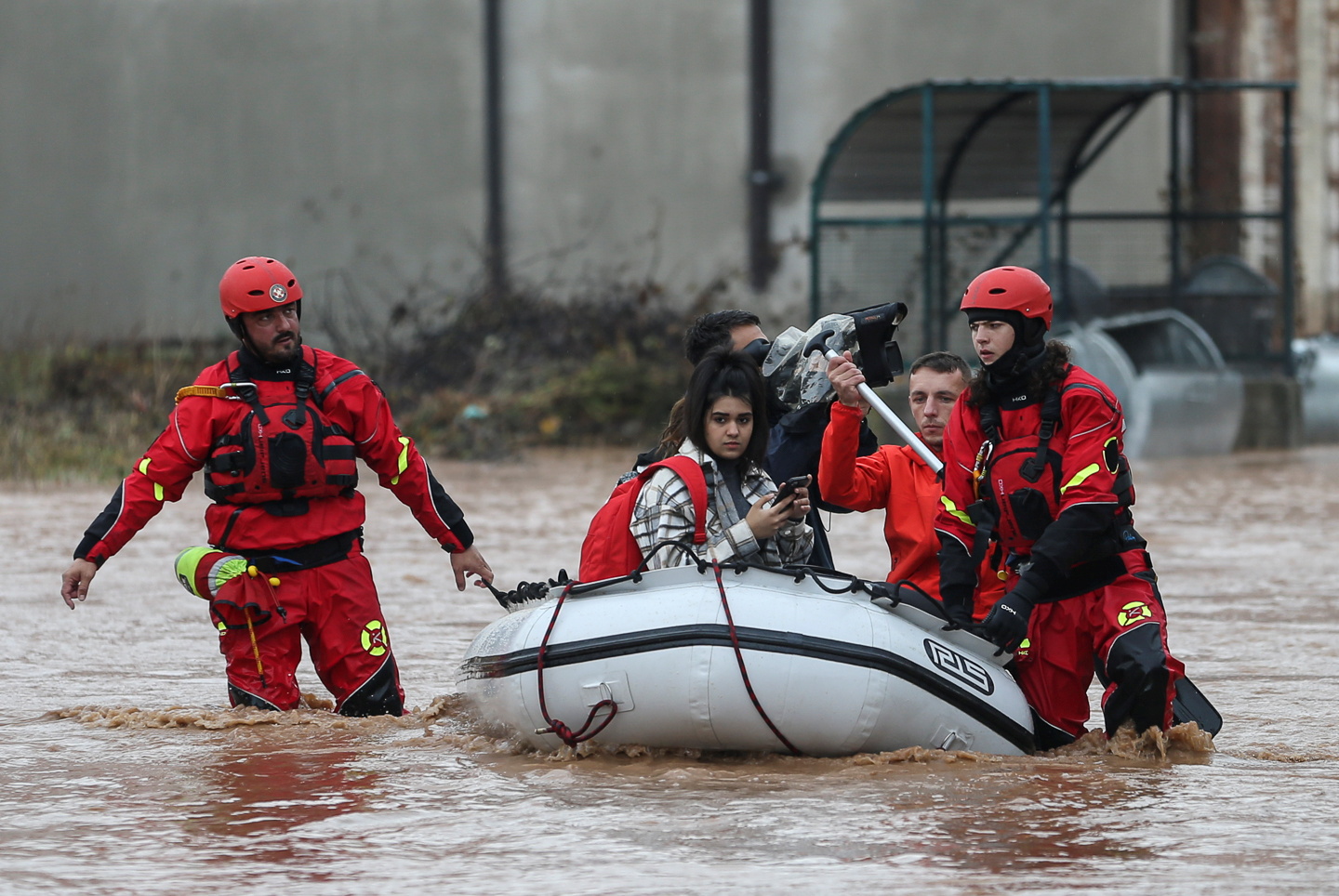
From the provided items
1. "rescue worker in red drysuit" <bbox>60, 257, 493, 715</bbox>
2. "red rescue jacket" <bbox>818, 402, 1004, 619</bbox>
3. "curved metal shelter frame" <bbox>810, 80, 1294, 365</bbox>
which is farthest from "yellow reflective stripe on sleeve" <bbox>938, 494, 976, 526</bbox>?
"curved metal shelter frame" <bbox>810, 80, 1294, 365</bbox>

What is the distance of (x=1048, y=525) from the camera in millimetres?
5473

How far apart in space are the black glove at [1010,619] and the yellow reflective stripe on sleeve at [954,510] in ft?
1.09

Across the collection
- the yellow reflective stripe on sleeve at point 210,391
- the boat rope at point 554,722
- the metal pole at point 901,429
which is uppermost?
the yellow reflective stripe on sleeve at point 210,391

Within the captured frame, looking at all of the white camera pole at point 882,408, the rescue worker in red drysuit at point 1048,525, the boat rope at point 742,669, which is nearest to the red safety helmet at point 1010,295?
the rescue worker in red drysuit at point 1048,525

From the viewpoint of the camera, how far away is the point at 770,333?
2045 centimetres

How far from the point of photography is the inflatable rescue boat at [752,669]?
5.15 metres

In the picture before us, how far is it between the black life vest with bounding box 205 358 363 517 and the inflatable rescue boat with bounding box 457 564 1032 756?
95 centimetres

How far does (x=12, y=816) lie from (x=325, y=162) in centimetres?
1688

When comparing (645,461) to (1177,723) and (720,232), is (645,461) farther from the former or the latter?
(720,232)

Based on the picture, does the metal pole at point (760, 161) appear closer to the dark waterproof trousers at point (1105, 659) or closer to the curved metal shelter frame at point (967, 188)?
the curved metal shelter frame at point (967, 188)

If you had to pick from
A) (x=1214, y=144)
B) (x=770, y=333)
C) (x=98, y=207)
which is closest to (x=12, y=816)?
(x=770, y=333)

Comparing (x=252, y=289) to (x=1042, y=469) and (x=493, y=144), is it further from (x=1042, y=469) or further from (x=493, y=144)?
(x=493, y=144)

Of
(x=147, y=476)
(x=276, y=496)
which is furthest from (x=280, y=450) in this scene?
(x=147, y=476)

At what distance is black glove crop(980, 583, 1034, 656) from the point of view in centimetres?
528
